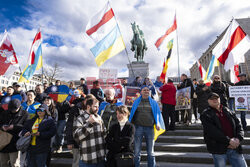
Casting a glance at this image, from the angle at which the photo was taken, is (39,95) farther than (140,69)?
No

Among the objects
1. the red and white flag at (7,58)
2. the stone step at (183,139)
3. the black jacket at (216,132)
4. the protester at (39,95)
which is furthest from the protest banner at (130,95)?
the red and white flag at (7,58)

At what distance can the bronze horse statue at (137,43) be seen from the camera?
14.6m

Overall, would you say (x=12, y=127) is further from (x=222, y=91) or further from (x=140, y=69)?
(x=140, y=69)

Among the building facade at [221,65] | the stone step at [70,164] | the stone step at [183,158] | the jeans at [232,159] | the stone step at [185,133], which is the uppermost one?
the building facade at [221,65]

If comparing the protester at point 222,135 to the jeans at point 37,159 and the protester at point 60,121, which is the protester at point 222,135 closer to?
the jeans at point 37,159

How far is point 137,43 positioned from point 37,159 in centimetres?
1307

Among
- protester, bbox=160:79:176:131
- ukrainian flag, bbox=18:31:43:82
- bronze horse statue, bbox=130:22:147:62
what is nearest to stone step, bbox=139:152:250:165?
protester, bbox=160:79:176:131

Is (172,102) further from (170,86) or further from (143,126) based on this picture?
(143,126)

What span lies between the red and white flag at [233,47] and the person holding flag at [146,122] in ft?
12.1

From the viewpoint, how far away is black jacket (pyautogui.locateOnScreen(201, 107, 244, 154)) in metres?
2.46

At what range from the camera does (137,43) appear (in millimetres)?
14602

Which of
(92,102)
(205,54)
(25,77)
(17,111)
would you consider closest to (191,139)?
(92,102)

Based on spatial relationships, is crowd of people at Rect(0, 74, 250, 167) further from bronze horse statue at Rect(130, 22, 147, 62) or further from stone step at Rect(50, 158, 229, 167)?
bronze horse statue at Rect(130, 22, 147, 62)

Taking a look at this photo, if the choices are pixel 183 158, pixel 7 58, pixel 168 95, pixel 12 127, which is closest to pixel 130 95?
pixel 168 95
